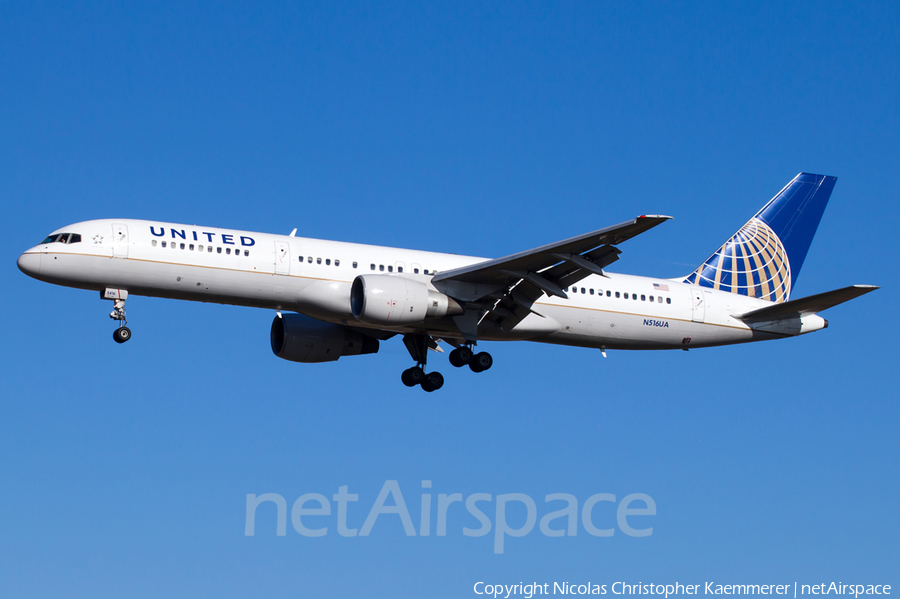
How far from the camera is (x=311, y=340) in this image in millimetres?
34281

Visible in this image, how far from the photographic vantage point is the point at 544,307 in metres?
32.4

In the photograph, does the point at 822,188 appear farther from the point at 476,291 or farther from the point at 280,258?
the point at 280,258

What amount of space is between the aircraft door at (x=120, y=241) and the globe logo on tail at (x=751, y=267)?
63.0ft

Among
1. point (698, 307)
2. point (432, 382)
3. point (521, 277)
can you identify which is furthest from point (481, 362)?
point (698, 307)

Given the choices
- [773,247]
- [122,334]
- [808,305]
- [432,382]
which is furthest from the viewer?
[773,247]

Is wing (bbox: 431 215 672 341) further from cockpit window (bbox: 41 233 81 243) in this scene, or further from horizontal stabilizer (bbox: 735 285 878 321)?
cockpit window (bbox: 41 233 81 243)

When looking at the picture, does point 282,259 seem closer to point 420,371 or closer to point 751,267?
point 420,371

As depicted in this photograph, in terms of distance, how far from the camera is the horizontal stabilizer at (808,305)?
30.1 meters

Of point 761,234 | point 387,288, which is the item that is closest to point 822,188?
point 761,234

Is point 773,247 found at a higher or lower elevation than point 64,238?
higher

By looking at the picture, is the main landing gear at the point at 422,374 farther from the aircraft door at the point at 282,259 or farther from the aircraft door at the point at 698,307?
the aircraft door at the point at 698,307

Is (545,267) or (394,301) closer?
(394,301)

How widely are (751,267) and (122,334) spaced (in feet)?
72.5

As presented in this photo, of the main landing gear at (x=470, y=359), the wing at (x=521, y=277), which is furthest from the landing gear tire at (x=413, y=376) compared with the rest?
the wing at (x=521, y=277)
